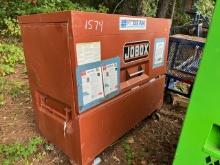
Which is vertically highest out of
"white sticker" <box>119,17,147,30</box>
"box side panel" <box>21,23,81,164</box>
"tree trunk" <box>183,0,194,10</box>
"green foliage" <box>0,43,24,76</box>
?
"tree trunk" <box>183,0,194,10</box>

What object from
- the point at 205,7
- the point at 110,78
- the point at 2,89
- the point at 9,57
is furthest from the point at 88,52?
the point at 205,7

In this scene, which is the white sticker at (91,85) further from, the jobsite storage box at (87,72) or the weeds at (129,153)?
the weeds at (129,153)

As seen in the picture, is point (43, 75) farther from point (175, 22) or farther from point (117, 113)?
point (175, 22)

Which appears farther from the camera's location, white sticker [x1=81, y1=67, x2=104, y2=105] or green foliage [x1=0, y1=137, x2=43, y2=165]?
green foliage [x1=0, y1=137, x2=43, y2=165]

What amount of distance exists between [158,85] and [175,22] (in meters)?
7.73

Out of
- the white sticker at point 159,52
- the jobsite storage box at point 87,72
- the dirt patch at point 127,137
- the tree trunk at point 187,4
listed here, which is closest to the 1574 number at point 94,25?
the jobsite storage box at point 87,72

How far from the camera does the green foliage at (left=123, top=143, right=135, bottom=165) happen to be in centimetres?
219

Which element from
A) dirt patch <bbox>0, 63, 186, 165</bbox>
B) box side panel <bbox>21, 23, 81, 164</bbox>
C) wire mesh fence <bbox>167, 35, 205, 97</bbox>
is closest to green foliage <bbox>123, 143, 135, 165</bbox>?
dirt patch <bbox>0, 63, 186, 165</bbox>

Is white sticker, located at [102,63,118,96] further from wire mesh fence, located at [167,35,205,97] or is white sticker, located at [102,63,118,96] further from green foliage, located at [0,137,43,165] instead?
wire mesh fence, located at [167,35,205,97]

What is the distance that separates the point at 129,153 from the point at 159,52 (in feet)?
3.82

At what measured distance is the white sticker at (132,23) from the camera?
1.80 meters

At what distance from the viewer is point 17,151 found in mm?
2143

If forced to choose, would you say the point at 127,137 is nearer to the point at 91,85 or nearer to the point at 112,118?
the point at 112,118

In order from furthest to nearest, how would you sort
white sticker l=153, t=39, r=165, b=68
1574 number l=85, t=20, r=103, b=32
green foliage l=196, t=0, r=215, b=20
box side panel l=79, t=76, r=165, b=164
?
1. green foliage l=196, t=0, r=215, b=20
2. white sticker l=153, t=39, r=165, b=68
3. box side panel l=79, t=76, r=165, b=164
4. 1574 number l=85, t=20, r=103, b=32
